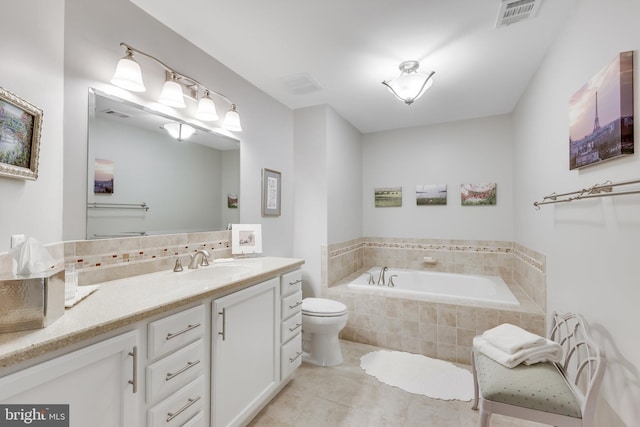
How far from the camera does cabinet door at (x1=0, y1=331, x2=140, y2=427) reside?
76 centimetres

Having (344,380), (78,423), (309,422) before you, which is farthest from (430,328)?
(78,423)

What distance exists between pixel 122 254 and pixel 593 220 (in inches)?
100

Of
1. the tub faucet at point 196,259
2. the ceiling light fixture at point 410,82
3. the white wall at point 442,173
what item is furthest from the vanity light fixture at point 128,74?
the white wall at point 442,173

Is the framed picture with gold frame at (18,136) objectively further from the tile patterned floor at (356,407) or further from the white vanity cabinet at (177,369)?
the tile patterned floor at (356,407)

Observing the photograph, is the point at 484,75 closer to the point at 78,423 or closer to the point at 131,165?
the point at 131,165

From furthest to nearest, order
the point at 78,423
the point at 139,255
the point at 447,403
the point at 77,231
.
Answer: the point at 447,403, the point at 139,255, the point at 77,231, the point at 78,423

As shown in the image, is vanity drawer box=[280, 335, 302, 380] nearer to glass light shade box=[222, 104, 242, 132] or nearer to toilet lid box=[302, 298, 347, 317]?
→ toilet lid box=[302, 298, 347, 317]

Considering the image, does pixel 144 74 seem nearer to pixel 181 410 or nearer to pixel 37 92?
pixel 37 92

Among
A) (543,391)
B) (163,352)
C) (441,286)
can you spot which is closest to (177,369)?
(163,352)

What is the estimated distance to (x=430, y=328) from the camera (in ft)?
8.44

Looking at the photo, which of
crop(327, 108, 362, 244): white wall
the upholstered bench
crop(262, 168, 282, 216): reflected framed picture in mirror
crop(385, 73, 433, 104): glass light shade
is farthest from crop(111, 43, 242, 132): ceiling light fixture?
the upholstered bench

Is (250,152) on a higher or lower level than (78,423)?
higher

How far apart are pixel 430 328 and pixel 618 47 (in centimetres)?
227

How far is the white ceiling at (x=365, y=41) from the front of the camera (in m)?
1.64
